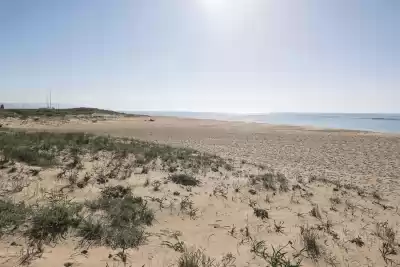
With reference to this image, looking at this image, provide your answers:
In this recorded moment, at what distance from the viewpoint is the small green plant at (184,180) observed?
8.16m

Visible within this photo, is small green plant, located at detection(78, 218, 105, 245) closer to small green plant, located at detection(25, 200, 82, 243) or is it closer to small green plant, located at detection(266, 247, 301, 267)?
small green plant, located at detection(25, 200, 82, 243)

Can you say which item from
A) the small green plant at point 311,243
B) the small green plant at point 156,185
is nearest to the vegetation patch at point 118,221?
the small green plant at point 156,185

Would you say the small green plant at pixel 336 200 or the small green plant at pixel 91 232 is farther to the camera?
the small green plant at pixel 336 200

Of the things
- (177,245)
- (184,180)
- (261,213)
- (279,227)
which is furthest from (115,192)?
(279,227)

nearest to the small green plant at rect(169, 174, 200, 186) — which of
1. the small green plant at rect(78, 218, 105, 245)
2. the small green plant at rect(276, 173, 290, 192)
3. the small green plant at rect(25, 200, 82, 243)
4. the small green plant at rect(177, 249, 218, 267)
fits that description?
the small green plant at rect(276, 173, 290, 192)

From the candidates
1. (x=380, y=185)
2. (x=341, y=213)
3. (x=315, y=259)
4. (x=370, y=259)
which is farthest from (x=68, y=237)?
(x=380, y=185)

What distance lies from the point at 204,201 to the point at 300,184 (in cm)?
407

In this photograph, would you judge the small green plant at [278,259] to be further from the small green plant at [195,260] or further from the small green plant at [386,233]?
the small green plant at [386,233]

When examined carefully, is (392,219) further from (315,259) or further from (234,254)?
(234,254)

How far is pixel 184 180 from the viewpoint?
8320mm

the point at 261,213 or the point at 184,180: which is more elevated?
the point at 184,180

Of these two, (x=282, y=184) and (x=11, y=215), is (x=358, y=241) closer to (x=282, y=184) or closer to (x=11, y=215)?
(x=282, y=184)

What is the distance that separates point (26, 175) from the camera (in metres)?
6.97

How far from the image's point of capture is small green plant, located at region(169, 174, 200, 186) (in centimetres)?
816
